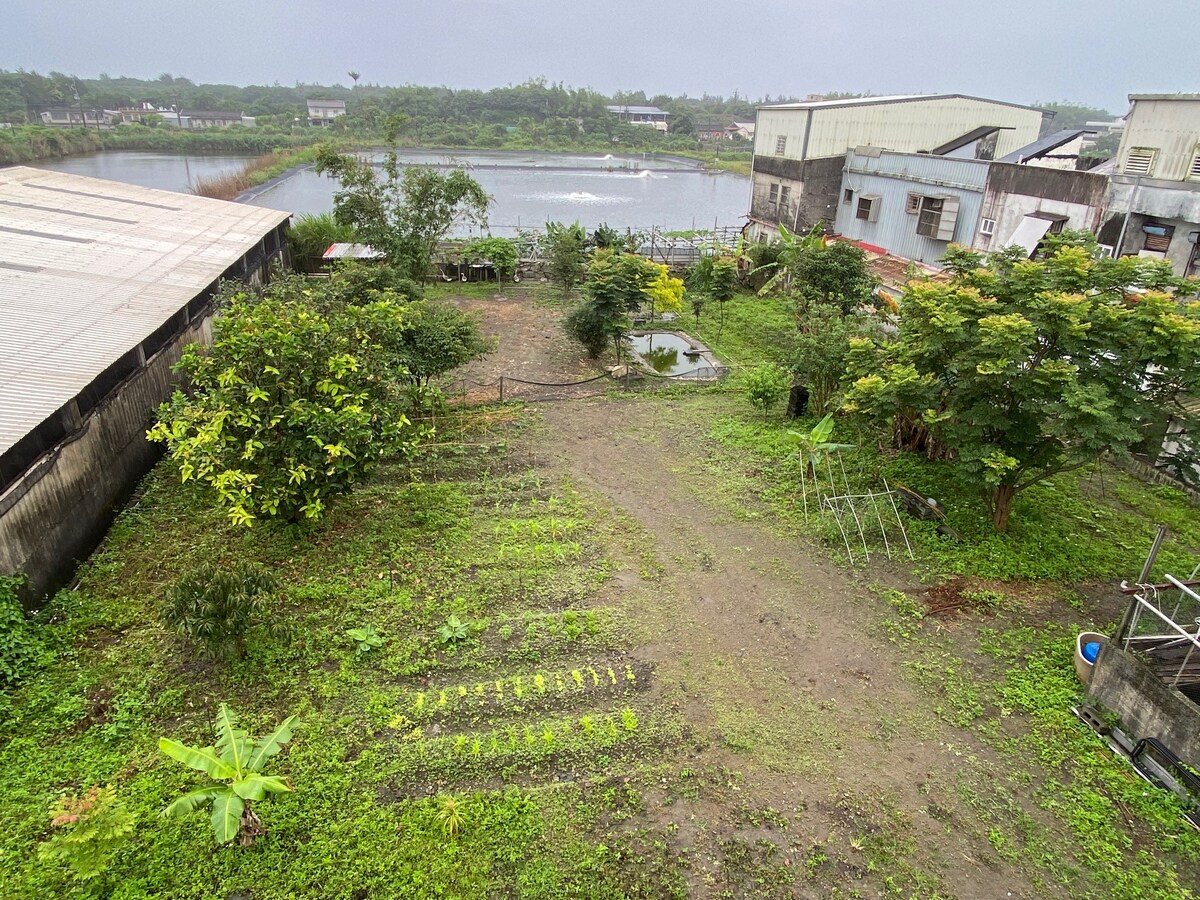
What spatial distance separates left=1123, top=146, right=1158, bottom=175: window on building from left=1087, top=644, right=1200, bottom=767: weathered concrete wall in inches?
520

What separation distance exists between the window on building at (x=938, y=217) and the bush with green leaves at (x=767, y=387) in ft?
32.7

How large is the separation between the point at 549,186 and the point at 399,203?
26.0 meters

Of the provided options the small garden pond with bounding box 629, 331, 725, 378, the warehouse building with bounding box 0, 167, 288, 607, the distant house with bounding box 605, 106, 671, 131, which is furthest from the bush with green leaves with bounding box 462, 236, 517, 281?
the distant house with bounding box 605, 106, 671, 131

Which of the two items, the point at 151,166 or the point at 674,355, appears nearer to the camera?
the point at 674,355

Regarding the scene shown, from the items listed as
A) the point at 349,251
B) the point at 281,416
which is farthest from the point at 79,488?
the point at 349,251

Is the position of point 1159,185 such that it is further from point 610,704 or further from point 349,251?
point 349,251

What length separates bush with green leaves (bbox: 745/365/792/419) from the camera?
13.9 metres

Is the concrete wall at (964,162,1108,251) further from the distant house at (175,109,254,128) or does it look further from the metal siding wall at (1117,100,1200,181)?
the distant house at (175,109,254,128)

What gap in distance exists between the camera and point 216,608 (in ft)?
23.1

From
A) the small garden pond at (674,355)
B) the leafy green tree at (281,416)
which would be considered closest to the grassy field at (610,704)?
the leafy green tree at (281,416)

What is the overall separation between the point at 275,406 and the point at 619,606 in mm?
5057

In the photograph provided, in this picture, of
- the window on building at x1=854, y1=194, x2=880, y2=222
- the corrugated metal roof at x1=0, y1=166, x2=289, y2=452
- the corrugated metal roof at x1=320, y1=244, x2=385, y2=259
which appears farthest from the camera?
the window on building at x1=854, y1=194, x2=880, y2=222

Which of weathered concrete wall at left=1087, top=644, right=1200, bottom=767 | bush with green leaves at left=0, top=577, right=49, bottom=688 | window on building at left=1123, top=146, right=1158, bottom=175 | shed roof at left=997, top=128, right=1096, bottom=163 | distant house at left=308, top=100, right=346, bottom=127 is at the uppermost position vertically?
distant house at left=308, top=100, right=346, bottom=127

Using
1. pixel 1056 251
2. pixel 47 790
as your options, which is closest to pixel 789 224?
pixel 1056 251
